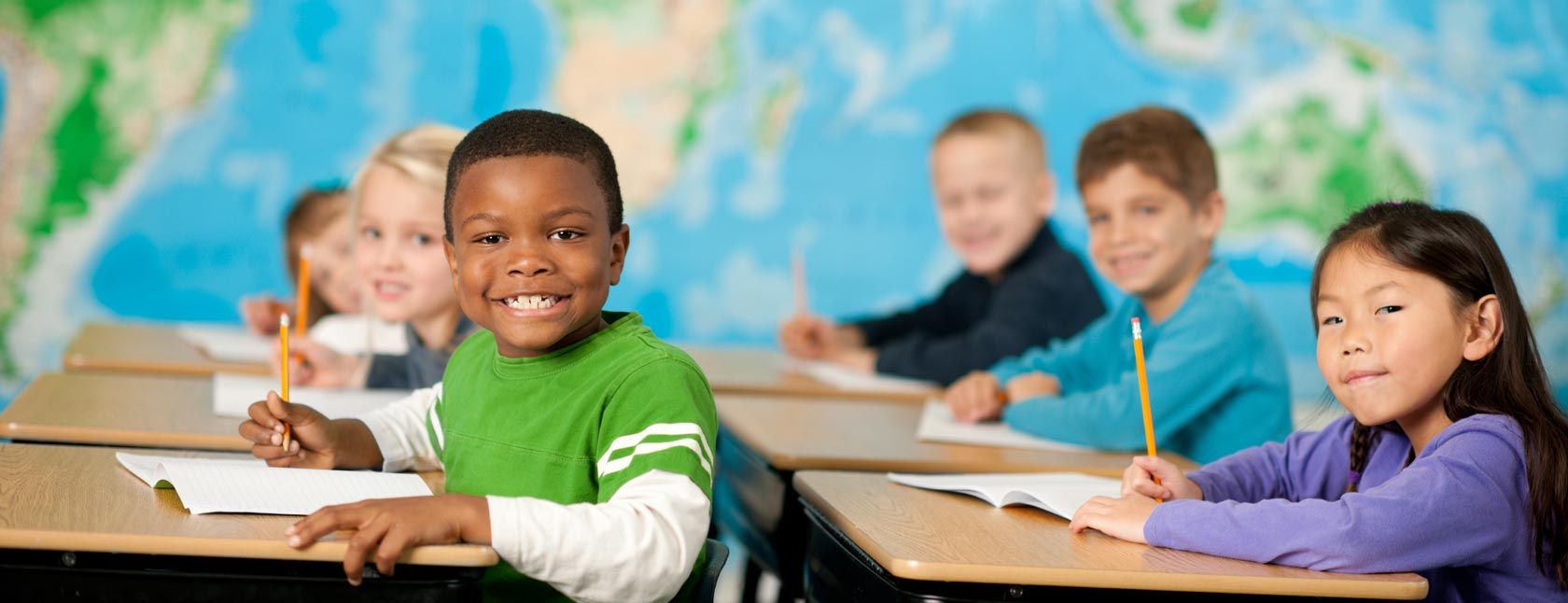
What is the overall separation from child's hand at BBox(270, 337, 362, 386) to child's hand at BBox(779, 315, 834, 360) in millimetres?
1285

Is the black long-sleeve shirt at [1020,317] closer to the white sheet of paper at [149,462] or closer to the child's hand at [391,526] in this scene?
the white sheet of paper at [149,462]

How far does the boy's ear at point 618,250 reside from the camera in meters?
1.58

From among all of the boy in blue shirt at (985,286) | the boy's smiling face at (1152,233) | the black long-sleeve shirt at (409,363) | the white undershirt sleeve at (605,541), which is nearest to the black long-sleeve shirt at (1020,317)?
the boy in blue shirt at (985,286)

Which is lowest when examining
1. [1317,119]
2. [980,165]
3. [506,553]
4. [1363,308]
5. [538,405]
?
[506,553]

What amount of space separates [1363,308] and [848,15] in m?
3.53

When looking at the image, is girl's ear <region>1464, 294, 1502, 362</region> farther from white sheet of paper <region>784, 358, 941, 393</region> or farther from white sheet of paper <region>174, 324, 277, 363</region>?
white sheet of paper <region>174, 324, 277, 363</region>

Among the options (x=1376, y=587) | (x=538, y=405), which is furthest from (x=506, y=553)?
(x=1376, y=587)

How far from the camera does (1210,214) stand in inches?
100

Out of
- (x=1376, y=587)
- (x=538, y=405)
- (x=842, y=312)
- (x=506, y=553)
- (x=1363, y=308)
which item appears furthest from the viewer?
(x=842, y=312)

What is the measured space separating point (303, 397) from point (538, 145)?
99cm

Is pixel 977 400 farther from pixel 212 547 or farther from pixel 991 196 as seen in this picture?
pixel 212 547

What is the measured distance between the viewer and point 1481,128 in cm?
528

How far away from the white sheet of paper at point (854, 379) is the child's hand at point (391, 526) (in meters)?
1.78

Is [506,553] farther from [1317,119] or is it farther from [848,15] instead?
[1317,119]
